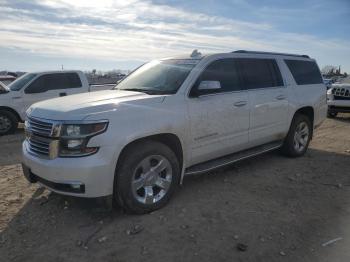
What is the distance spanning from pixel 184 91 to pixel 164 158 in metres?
0.90

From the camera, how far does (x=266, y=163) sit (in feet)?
21.6

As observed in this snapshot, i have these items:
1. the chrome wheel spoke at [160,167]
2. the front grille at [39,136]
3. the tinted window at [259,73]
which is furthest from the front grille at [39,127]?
the tinted window at [259,73]

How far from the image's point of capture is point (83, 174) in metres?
3.80

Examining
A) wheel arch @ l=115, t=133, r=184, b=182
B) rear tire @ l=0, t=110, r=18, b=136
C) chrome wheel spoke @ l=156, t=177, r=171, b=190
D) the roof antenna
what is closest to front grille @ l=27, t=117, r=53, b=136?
wheel arch @ l=115, t=133, r=184, b=182

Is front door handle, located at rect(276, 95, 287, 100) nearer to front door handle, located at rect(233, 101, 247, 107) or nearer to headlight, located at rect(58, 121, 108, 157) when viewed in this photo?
front door handle, located at rect(233, 101, 247, 107)

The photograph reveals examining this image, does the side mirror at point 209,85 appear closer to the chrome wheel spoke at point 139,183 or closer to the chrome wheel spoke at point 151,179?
the chrome wheel spoke at point 151,179

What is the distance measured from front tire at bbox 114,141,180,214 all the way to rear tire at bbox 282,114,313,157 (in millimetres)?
2963

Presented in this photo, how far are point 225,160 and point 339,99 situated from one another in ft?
29.8

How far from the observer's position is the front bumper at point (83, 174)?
12.5ft

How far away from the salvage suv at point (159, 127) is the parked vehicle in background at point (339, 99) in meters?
7.02

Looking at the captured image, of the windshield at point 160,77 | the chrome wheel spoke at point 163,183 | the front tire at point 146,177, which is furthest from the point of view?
the windshield at point 160,77

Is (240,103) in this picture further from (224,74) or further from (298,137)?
(298,137)

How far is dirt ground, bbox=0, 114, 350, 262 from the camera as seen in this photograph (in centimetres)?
353

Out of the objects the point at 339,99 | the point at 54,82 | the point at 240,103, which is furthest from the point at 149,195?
the point at 339,99
